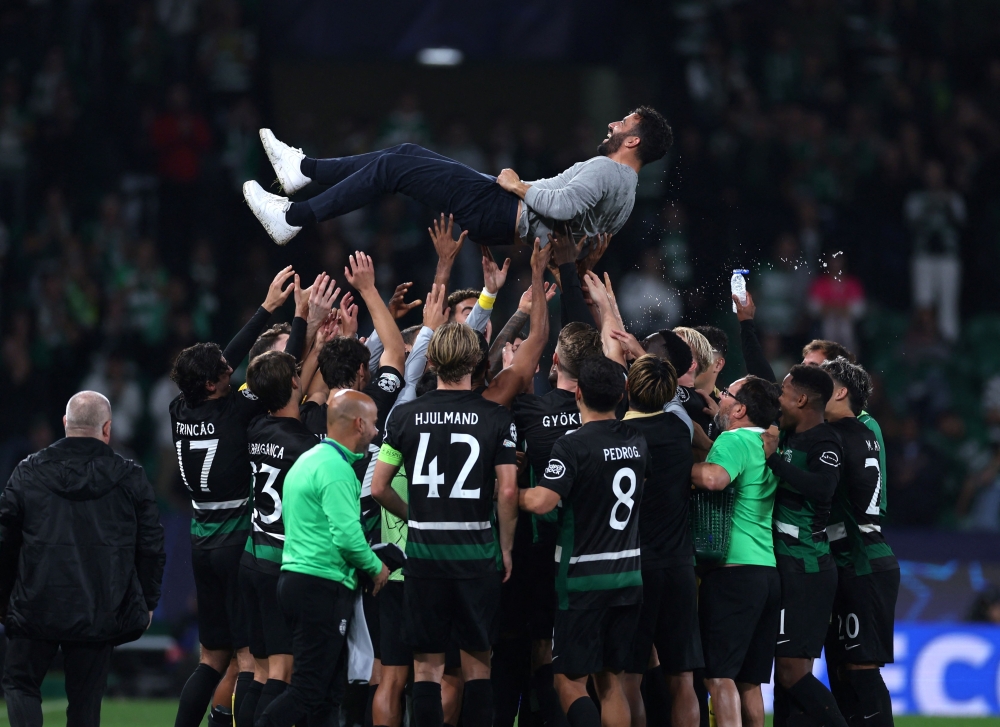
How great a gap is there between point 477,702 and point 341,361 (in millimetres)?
1815

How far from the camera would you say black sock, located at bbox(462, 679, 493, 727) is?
21.5 ft

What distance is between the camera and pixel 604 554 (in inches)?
255

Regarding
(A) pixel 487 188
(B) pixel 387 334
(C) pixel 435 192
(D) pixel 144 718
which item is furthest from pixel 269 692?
(D) pixel 144 718

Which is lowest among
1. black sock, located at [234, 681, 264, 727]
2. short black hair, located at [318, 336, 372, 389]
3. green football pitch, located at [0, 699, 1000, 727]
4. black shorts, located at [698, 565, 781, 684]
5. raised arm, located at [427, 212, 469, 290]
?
green football pitch, located at [0, 699, 1000, 727]

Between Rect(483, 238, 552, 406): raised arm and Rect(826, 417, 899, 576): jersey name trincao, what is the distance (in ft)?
5.84

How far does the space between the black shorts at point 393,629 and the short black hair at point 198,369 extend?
1.47 meters

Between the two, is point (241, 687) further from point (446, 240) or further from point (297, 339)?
point (446, 240)

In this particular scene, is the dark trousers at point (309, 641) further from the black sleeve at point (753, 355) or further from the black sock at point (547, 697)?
the black sleeve at point (753, 355)

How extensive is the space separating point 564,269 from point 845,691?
296 cm

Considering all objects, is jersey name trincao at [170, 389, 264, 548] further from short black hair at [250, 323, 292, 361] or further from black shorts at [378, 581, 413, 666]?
black shorts at [378, 581, 413, 666]

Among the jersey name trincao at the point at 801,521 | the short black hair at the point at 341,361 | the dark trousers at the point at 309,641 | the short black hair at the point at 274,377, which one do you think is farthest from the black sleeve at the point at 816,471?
the short black hair at the point at 274,377

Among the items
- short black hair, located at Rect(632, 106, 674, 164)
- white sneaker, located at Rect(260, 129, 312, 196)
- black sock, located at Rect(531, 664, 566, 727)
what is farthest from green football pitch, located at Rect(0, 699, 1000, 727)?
short black hair, located at Rect(632, 106, 674, 164)

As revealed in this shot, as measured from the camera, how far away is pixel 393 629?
686 centimetres

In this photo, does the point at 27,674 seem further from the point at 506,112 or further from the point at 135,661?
the point at 506,112
